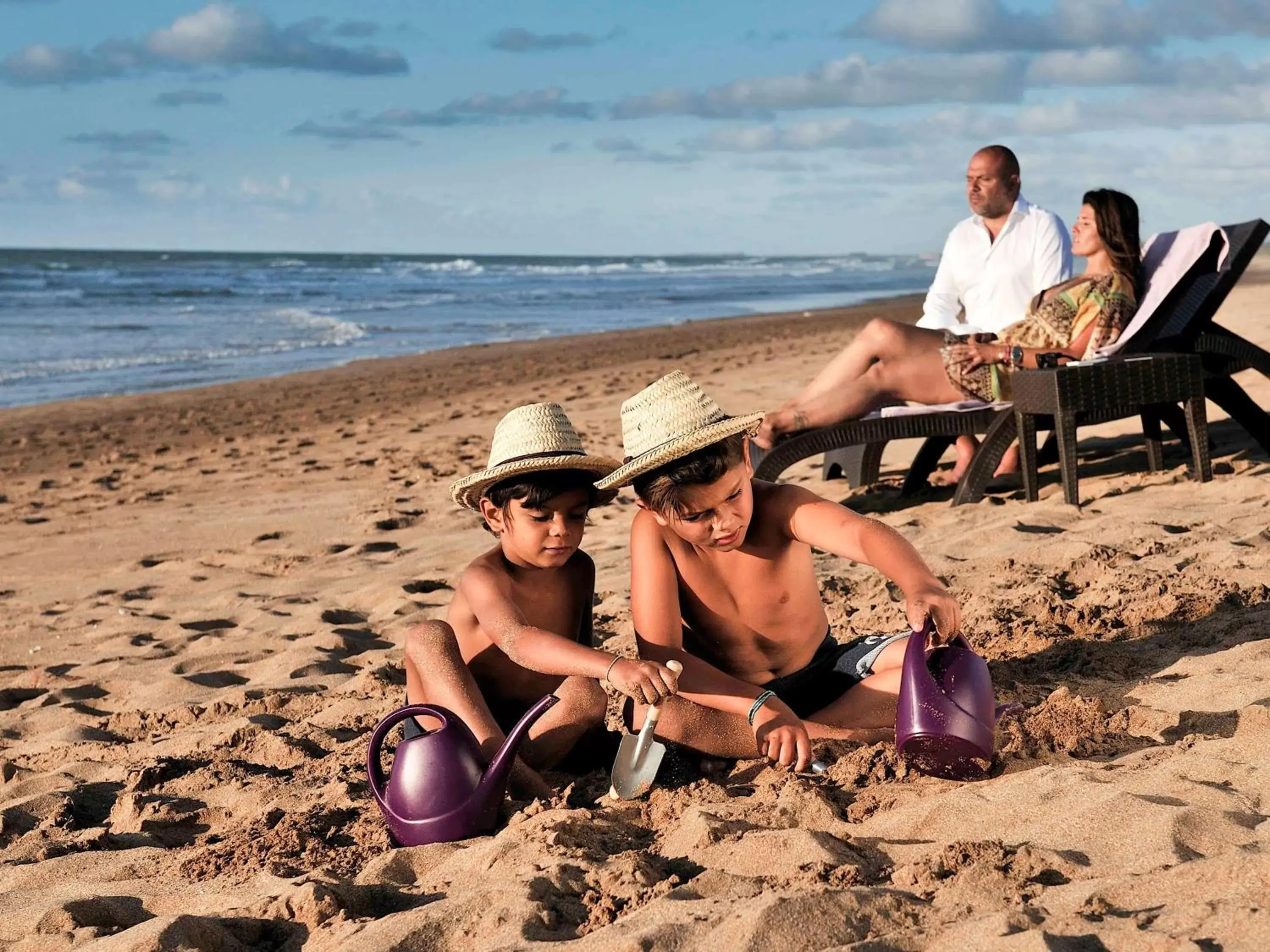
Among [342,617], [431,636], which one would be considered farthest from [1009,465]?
[431,636]

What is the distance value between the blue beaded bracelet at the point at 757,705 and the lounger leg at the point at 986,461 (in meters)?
3.01

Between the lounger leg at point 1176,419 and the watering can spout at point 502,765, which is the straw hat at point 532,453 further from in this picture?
the lounger leg at point 1176,419

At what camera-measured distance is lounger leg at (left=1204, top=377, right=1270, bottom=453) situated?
622cm

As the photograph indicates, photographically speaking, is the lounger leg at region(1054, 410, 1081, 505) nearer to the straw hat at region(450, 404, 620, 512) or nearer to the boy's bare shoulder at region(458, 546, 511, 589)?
the straw hat at region(450, 404, 620, 512)

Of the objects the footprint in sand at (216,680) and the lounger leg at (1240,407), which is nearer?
the footprint in sand at (216,680)

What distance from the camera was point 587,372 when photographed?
47.3ft

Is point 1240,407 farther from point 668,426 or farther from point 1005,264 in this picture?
point 668,426

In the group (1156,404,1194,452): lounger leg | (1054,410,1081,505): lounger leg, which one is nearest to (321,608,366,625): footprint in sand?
(1054,410,1081,505): lounger leg

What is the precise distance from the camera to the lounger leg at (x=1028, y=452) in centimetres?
582

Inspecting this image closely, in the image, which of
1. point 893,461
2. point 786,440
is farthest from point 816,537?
point 893,461

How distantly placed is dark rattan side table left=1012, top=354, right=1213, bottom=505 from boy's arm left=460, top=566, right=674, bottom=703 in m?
3.15

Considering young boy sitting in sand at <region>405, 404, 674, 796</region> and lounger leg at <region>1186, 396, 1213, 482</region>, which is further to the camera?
lounger leg at <region>1186, 396, 1213, 482</region>

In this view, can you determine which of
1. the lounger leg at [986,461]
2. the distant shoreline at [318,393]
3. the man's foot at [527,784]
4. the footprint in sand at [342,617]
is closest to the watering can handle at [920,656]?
the man's foot at [527,784]

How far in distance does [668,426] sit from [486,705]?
815 mm
